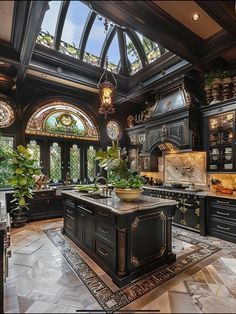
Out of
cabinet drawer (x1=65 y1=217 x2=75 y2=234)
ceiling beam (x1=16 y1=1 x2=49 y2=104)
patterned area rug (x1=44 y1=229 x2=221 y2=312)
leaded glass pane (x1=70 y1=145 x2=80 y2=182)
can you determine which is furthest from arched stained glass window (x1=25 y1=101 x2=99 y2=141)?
patterned area rug (x1=44 y1=229 x2=221 y2=312)

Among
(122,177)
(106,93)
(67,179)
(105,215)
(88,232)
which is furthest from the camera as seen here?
(67,179)

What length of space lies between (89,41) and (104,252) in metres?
4.63

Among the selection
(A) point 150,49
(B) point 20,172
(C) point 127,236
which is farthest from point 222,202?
(B) point 20,172

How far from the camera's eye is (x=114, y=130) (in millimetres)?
7258

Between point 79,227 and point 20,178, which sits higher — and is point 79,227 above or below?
below

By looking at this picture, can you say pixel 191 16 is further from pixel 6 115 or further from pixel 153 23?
pixel 6 115

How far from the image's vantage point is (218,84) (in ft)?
14.5

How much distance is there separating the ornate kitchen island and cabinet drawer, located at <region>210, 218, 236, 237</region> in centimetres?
151

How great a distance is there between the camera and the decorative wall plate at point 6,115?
16.6 ft

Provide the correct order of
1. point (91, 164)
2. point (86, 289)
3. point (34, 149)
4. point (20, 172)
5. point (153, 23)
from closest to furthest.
Result: point (86, 289) → point (153, 23) → point (20, 172) → point (34, 149) → point (91, 164)

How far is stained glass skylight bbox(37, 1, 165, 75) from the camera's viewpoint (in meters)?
3.82

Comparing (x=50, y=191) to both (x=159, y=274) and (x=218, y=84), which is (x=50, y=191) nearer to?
(x=159, y=274)

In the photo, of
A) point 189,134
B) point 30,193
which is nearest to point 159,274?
point 189,134

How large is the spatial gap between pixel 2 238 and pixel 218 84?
492 centimetres
